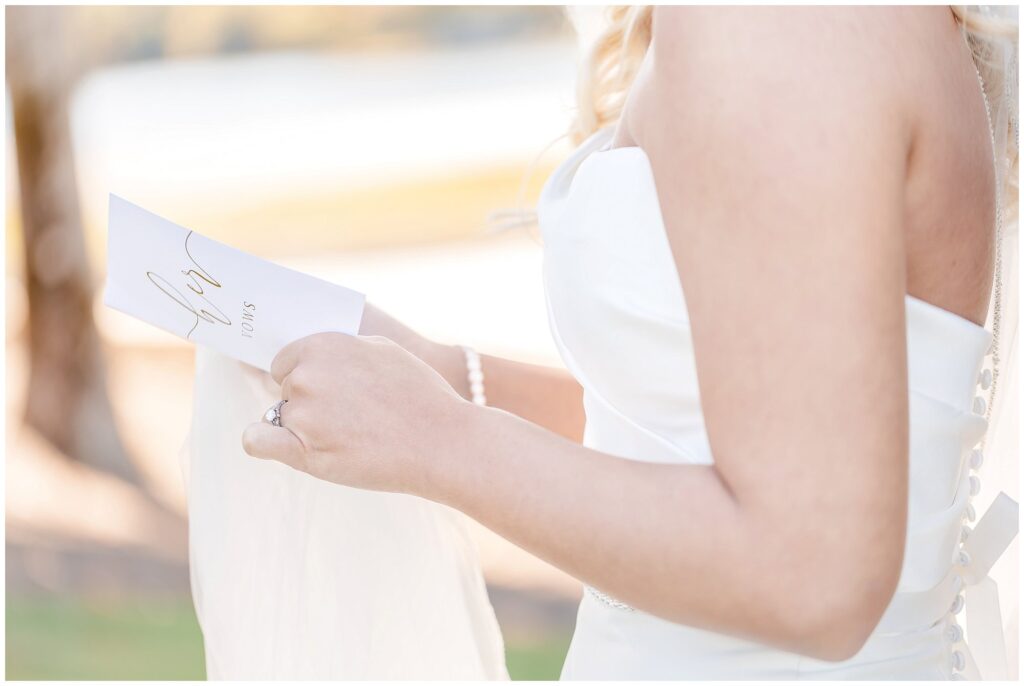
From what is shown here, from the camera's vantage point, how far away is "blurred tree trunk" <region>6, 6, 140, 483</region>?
15.2 ft

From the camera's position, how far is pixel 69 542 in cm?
496

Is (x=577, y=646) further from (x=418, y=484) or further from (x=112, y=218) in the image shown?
(x=112, y=218)

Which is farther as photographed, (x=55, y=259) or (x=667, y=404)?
(x=55, y=259)

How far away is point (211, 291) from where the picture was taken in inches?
46.1

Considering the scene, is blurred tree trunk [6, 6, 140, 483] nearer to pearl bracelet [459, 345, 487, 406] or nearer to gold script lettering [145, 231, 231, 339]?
pearl bracelet [459, 345, 487, 406]

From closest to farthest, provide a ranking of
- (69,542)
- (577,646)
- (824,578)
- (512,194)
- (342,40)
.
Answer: (824,578), (577,646), (69,542), (342,40), (512,194)

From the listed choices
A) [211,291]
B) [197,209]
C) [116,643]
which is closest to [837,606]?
[211,291]

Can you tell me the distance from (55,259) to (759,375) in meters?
4.65

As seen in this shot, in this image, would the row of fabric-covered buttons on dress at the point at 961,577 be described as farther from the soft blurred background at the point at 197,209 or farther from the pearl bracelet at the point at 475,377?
the soft blurred background at the point at 197,209

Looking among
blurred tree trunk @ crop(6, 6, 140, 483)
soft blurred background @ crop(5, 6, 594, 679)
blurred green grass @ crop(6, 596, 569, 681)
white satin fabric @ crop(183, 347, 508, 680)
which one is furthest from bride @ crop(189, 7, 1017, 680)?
blurred tree trunk @ crop(6, 6, 140, 483)

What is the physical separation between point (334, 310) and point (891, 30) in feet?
2.09

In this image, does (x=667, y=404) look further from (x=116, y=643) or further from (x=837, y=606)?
(x=116, y=643)

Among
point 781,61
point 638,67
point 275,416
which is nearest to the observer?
point 781,61

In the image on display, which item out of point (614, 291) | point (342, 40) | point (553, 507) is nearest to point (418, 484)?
point (553, 507)
